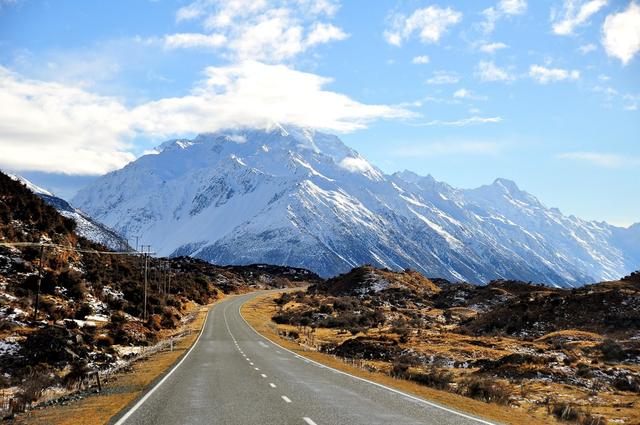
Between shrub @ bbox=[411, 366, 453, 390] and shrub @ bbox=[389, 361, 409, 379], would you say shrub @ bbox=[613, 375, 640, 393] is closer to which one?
shrub @ bbox=[411, 366, 453, 390]

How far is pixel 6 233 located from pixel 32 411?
44.0 meters

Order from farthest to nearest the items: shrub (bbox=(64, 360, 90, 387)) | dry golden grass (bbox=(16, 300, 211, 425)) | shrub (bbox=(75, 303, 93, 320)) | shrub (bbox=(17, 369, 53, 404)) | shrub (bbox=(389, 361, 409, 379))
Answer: shrub (bbox=(75, 303, 93, 320)) < shrub (bbox=(389, 361, 409, 379)) < shrub (bbox=(64, 360, 90, 387)) < shrub (bbox=(17, 369, 53, 404)) < dry golden grass (bbox=(16, 300, 211, 425))

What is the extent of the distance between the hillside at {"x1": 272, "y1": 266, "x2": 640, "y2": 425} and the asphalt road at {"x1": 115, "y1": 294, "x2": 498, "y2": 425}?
568 centimetres

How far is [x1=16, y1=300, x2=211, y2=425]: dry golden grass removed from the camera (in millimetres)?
16061

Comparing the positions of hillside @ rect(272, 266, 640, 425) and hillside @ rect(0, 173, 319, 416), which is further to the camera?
hillside @ rect(0, 173, 319, 416)

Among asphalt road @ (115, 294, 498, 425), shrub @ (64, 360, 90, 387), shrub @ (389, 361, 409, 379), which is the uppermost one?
asphalt road @ (115, 294, 498, 425)

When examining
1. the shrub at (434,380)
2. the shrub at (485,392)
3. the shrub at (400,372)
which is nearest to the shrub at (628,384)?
the shrub at (485,392)

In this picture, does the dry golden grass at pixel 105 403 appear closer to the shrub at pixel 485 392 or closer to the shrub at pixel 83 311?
the shrub at pixel 485 392

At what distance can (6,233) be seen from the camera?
2234 inches

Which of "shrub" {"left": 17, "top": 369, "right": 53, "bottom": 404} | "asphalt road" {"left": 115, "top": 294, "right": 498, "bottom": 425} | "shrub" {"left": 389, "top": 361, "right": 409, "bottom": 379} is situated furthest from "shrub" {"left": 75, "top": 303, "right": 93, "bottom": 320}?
"shrub" {"left": 389, "top": 361, "right": 409, "bottom": 379}

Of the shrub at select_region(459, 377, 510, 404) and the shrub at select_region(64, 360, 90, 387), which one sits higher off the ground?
the shrub at select_region(459, 377, 510, 404)

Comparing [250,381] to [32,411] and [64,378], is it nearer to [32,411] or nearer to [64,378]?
[32,411]

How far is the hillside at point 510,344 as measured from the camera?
1043 inches

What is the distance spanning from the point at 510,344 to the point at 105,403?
38.1 metres
